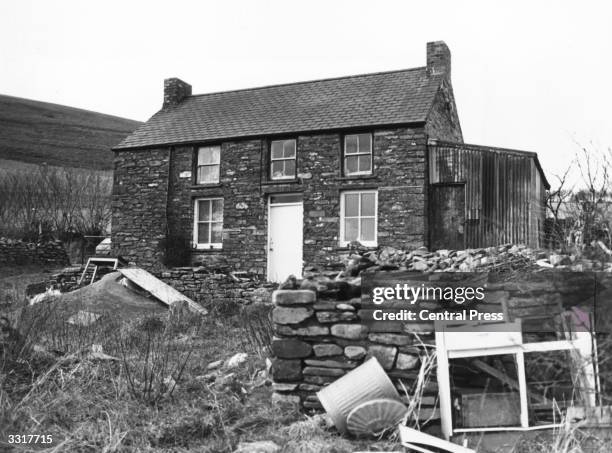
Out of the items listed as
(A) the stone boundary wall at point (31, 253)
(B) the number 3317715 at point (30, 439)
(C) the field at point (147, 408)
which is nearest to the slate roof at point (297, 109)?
(A) the stone boundary wall at point (31, 253)

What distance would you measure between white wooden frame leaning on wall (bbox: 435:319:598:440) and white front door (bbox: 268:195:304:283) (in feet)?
37.0

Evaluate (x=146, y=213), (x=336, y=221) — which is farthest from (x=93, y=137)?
(x=336, y=221)

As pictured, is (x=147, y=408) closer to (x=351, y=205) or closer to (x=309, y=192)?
(x=351, y=205)

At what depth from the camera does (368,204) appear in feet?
49.8

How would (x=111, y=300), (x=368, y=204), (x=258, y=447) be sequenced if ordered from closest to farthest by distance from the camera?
(x=258, y=447) < (x=111, y=300) < (x=368, y=204)

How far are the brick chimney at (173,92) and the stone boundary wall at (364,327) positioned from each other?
16539mm

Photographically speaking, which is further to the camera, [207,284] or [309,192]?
[309,192]

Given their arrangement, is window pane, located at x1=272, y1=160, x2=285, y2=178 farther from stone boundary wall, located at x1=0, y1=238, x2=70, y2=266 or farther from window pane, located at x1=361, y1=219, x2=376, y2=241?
stone boundary wall, located at x1=0, y1=238, x2=70, y2=266

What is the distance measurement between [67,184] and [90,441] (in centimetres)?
2611

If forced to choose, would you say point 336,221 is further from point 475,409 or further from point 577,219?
point 475,409

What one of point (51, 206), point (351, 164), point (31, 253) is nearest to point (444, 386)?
point (351, 164)

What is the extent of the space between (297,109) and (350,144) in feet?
8.51

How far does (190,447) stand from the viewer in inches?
169

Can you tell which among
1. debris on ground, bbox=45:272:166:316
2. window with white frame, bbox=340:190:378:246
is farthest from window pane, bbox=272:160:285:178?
debris on ground, bbox=45:272:166:316
